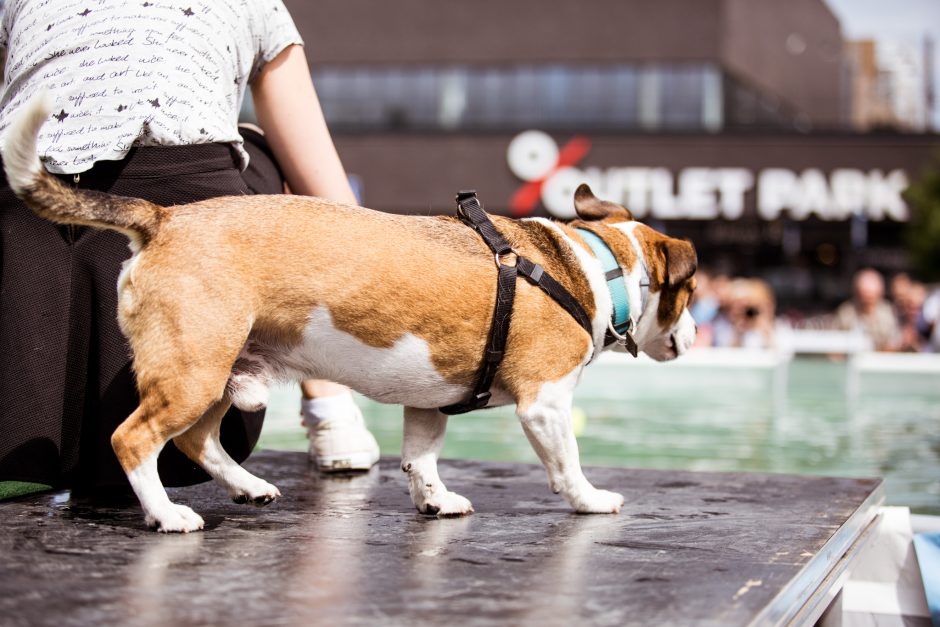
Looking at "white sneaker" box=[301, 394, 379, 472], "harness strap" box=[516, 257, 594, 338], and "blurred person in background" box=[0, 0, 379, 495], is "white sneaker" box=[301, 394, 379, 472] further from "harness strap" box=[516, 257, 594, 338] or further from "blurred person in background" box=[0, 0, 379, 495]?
"harness strap" box=[516, 257, 594, 338]

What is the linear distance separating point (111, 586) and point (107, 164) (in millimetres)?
1471

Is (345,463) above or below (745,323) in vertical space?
below

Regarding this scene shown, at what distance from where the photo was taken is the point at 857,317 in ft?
58.9

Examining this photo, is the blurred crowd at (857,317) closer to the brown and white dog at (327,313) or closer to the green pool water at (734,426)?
the green pool water at (734,426)

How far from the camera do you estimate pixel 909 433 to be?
990 centimetres

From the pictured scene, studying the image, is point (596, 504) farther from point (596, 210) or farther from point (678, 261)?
point (596, 210)

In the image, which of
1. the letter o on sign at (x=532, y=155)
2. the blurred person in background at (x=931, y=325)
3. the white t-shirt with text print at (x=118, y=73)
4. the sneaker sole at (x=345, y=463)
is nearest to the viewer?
the white t-shirt with text print at (x=118, y=73)

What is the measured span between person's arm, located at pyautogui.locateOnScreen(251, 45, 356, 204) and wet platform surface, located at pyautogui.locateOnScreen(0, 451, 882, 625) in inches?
41.1

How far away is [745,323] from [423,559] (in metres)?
16.4

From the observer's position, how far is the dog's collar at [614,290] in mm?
3391

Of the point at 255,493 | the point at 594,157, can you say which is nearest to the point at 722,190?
the point at 594,157

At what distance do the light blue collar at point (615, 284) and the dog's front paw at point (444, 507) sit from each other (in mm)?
691

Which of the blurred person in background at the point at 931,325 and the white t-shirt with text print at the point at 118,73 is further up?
the white t-shirt with text print at the point at 118,73

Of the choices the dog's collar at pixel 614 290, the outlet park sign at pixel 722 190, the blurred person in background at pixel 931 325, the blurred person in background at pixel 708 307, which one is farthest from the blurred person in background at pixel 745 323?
the dog's collar at pixel 614 290
